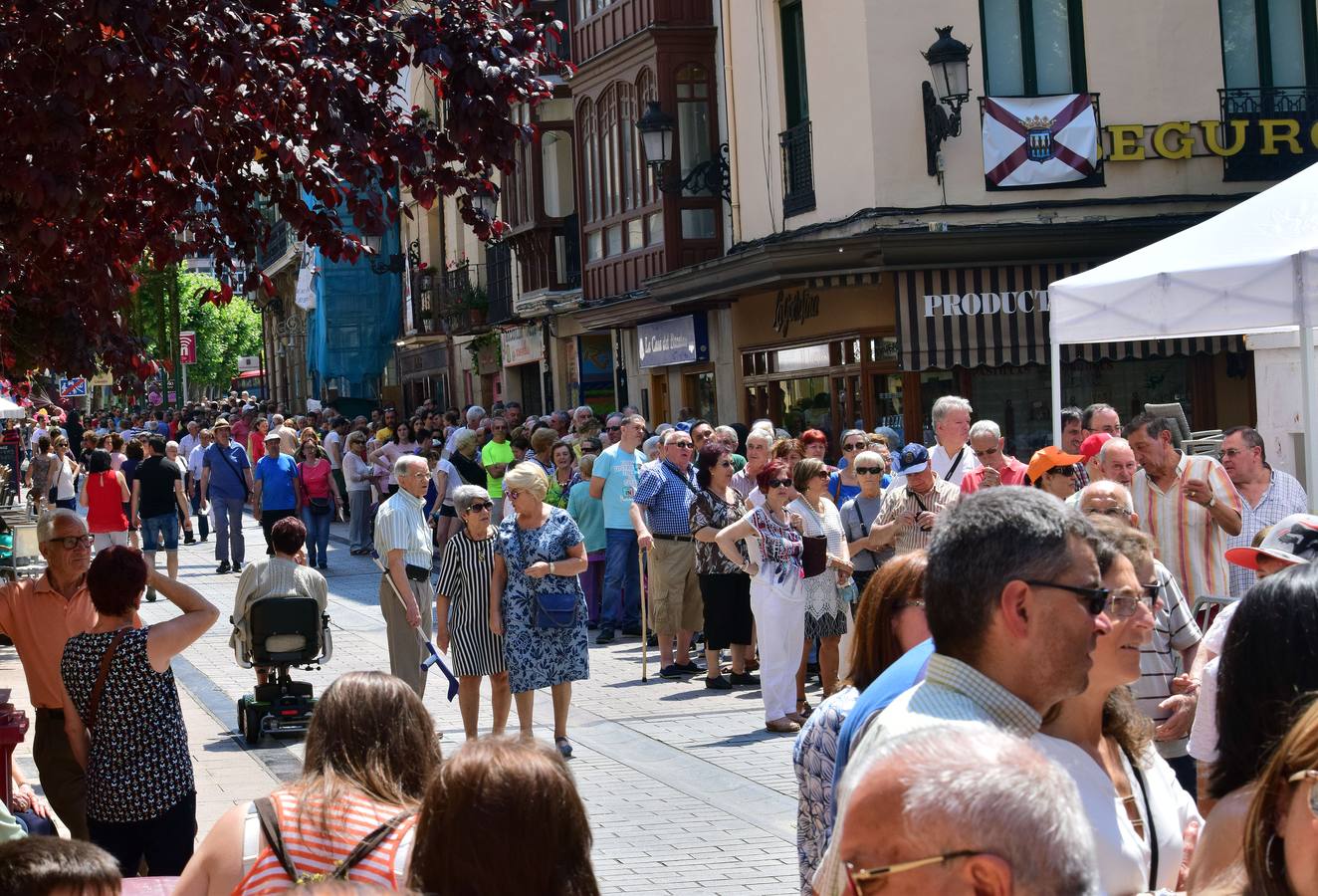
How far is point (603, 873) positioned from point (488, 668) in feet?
9.03

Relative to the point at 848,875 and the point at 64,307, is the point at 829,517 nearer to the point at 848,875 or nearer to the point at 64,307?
the point at 64,307

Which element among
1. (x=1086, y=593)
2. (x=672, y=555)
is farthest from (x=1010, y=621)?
(x=672, y=555)

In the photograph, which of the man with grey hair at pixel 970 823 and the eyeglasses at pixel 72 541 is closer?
the man with grey hair at pixel 970 823

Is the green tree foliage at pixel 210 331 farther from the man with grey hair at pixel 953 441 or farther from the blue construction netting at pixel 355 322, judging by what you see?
the man with grey hair at pixel 953 441

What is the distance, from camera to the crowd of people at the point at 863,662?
278cm

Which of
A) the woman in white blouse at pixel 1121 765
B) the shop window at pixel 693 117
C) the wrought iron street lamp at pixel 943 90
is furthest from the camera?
the shop window at pixel 693 117

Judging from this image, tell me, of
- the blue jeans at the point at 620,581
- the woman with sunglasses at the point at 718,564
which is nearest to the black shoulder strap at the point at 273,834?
the woman with sunglasses at the point at 718,564

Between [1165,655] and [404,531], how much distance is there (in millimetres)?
6173

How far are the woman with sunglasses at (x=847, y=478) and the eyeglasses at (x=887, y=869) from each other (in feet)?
36.2

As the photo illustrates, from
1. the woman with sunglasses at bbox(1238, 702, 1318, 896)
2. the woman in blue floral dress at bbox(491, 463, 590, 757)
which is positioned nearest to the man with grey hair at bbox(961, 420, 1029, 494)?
the woman in blue floral dress at bbox(491, 463, 590, 757)

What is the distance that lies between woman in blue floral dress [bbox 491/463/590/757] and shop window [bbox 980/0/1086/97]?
11688mm

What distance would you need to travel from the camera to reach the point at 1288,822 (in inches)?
110

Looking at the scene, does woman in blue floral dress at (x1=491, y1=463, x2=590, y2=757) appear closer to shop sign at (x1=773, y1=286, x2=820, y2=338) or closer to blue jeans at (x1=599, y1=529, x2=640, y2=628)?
blue jeans at (x1=599, y1=529, x2=640, y2=628)

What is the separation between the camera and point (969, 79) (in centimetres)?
1977
